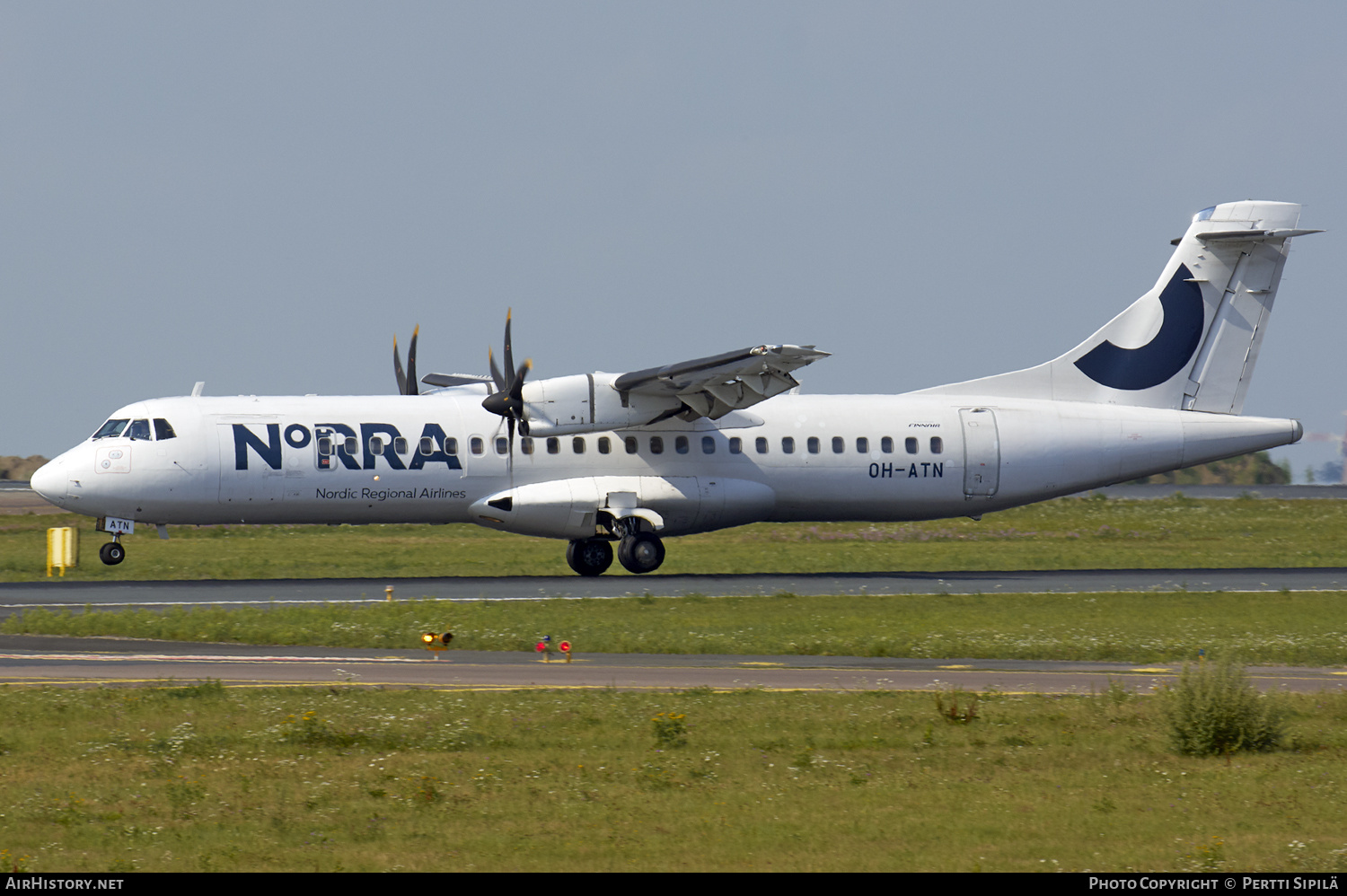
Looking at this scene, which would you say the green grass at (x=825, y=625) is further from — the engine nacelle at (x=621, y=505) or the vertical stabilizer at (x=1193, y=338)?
the vertical stabilizer at (x=1193, y=338)

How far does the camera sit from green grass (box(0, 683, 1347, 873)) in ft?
33.5

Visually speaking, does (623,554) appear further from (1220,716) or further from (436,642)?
(1220,716)

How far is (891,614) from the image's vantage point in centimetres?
2556

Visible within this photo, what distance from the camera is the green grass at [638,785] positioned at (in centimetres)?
1021

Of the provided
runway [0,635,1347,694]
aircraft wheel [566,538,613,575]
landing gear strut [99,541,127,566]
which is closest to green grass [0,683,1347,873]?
runway [0,635,1347,694]

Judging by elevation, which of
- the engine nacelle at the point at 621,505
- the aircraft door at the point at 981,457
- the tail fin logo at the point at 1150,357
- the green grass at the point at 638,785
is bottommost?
the green grass at the point at 638,785

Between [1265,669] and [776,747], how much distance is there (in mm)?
8717

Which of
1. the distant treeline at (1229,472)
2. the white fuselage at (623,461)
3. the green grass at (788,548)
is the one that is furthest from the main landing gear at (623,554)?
the distant treeline at (1229,472)

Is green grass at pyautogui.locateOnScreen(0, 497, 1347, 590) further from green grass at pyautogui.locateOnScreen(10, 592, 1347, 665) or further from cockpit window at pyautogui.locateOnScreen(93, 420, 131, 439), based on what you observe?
green grass at pyautogui.locateOnScreen(10, 592, 1347, 665)

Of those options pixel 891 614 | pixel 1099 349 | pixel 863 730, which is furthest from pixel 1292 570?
A: pixel 863 730

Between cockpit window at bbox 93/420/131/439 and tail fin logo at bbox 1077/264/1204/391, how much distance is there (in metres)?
23.1

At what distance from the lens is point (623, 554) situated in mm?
32125

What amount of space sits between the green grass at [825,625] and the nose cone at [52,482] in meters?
6.07

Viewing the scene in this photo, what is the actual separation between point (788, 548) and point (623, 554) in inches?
601
